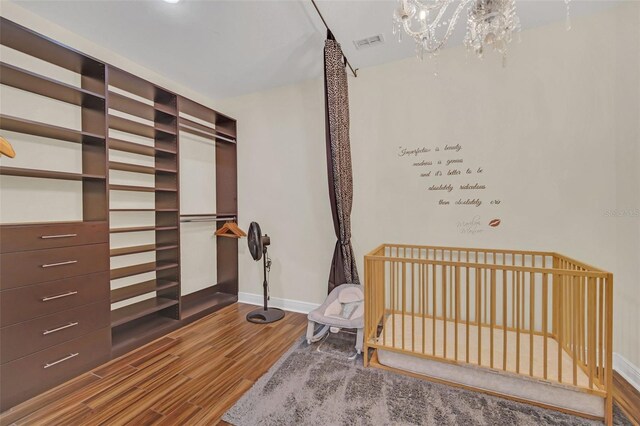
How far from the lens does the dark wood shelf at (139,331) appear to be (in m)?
2.09

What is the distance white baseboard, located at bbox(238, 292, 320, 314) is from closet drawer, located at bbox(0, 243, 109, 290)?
1588 mm

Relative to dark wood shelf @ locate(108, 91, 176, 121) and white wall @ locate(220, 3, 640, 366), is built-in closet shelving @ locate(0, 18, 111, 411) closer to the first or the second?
dark wood shelf @ locate(108, 91, 176, 121)

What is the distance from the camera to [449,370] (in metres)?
1.70

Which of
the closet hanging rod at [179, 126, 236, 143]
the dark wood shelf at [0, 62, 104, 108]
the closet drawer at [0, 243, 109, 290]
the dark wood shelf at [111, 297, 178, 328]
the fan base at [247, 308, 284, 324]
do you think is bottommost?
the fan base at [247, 308, 284, 324]

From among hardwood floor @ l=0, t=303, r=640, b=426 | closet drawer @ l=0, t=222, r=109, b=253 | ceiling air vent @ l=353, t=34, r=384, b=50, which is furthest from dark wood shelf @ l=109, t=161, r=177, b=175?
ceiling air vent @ l=353, t=34, r=384, b=50

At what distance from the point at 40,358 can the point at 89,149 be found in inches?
58.5

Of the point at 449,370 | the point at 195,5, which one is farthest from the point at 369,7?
the point at 449,370

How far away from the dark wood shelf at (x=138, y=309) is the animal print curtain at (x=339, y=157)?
1.59 metres

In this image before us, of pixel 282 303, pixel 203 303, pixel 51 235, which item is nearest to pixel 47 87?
pixel 51 235

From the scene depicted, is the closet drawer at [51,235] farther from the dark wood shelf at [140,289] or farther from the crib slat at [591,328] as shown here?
the crib slat at [591,328]

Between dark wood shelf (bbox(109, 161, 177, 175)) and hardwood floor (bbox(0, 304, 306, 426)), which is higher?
dark wood shelf (bbox(109, 161, 177, 175))

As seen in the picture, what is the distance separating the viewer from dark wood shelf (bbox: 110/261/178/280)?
7.26 feet

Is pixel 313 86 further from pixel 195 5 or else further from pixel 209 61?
pixel 195 5

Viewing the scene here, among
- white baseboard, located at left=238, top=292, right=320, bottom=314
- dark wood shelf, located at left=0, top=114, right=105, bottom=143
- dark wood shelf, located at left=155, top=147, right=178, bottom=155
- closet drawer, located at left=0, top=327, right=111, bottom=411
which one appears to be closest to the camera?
closet drawer, located at left=0, top=327, right=111, bottom=411
